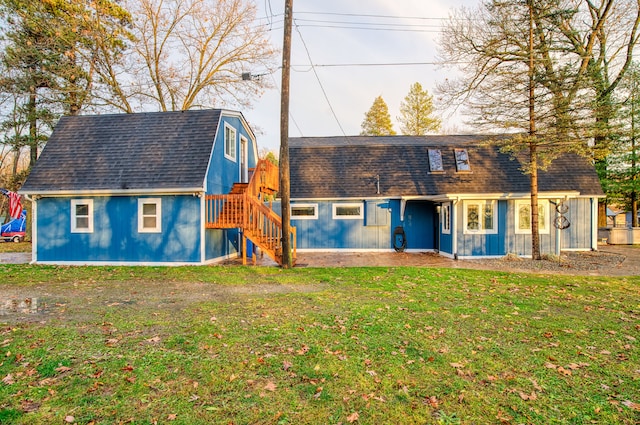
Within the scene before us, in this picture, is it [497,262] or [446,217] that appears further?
[446,217]

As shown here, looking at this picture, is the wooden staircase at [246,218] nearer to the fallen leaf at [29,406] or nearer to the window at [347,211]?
the window at [347,211]

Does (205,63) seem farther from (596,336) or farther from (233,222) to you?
(596,336)

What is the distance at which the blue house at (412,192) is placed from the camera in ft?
52.7

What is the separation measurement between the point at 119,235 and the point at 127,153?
10.1 feet

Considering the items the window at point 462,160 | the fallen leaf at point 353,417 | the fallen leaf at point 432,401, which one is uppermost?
the window at point 462,160

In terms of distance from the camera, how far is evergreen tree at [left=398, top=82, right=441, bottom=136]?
133ft

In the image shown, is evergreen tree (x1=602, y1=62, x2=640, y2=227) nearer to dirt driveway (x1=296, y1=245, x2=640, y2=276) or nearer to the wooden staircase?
dirt driveway (x1=296, y1=245, x2=640, y2=276)

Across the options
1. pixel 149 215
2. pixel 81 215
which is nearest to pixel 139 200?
pixel 149 215

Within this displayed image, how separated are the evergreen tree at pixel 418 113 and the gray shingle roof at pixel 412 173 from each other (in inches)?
868

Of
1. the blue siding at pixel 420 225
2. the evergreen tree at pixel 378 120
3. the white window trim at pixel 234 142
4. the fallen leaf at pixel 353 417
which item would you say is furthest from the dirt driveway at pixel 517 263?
the evergreen tree at pixel 378 120

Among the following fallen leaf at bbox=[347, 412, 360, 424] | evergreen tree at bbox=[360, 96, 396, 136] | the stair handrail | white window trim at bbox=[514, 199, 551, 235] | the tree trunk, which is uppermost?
evergreen tree at bbox=[360, 96, 396, 136]

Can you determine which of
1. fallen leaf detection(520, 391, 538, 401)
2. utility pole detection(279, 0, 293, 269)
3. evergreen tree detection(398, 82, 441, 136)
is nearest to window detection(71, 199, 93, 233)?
utility pole detection(279, 0, 293, 269)

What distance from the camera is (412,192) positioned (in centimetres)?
1669

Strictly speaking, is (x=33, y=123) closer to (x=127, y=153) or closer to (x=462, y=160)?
(x=127, y=153)
